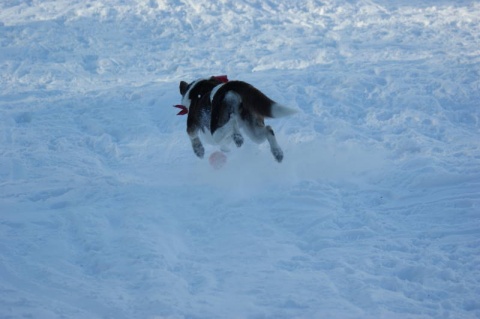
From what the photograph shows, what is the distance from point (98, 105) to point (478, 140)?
4.84 meters

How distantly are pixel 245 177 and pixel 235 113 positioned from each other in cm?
70

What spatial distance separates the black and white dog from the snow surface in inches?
16.9

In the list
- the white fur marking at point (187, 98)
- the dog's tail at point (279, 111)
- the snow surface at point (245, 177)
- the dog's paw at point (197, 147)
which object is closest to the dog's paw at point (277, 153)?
the snow surface at point (245, 177)

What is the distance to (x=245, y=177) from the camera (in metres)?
5.60

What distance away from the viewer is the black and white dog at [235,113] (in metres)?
5.16

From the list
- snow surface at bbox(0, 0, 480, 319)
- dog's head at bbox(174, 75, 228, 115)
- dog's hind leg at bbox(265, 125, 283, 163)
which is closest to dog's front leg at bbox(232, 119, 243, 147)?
→ dog's hind leg at bbox(265, 125, 283, 163)

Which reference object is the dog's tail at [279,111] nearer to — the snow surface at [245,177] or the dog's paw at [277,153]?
the dog's paw at [277,153]

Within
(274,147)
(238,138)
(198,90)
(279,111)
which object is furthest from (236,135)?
(198,90)

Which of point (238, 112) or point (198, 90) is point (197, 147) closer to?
point (198, 90)

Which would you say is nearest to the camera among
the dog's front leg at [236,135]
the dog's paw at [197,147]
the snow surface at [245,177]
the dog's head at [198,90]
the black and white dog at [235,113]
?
the snow surface at [245,177]

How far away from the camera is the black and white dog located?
516cm

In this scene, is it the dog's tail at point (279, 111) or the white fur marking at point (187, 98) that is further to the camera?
the white fur marking at point (187, 98)

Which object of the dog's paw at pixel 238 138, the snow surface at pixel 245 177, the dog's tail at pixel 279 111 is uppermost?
the dog's tail at pixel 279 111

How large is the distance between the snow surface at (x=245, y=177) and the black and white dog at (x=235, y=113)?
43cm
